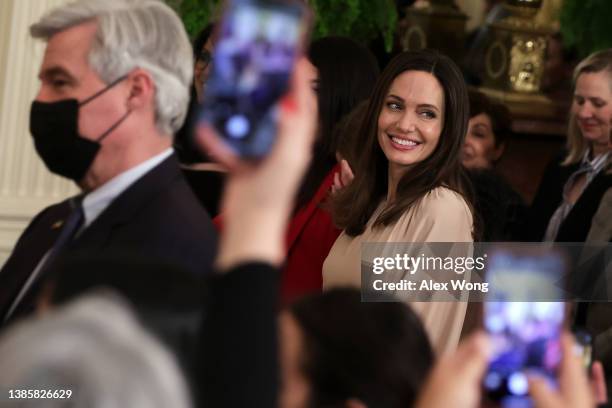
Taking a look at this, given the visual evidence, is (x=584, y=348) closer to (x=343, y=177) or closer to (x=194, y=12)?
(x=343, y=177)

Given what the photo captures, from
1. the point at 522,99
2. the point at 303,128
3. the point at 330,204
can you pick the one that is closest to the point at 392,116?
the point at 330,204

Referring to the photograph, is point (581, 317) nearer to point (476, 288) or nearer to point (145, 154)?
point (476, 288)

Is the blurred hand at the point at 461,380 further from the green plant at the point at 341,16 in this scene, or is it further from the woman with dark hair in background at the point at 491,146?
the green plant at the point at 341,16

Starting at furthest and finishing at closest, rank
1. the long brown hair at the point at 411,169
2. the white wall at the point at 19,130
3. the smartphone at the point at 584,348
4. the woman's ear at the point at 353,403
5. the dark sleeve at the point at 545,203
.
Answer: the dark sleeve at the point at 545,203 < the white wall at the point at 19,130 < the long brown hair at the point at 411,169 < the smartphone at the point at 584,348 < the woman's ear at the point at 353,403

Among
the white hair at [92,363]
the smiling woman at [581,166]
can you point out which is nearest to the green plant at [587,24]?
the smiling woman at [581,166]

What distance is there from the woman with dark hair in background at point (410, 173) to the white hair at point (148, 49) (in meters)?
1.14

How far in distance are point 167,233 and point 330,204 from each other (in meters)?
1.49

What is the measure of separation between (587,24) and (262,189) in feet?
17.8

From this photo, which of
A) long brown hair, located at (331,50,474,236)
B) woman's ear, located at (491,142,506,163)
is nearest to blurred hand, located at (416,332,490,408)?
long brown hair, located at (331,50,474,236)

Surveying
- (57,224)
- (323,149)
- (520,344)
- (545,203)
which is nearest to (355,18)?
(545,203)

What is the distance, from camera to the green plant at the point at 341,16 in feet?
16.6

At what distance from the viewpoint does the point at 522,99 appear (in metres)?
6.96

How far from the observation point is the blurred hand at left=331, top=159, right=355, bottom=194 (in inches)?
144

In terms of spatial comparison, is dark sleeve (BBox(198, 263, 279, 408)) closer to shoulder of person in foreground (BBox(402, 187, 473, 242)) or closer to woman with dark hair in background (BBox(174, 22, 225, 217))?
woman with dark hair in background (BBox(174, 22, 225, 217))
